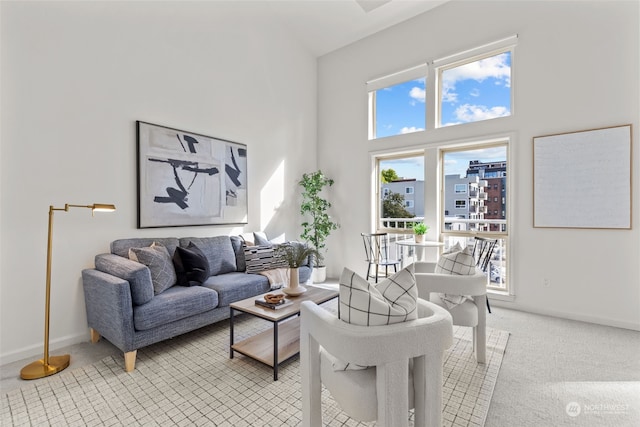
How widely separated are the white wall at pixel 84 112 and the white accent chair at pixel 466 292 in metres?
2.69

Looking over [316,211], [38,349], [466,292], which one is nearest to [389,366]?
[466,292]

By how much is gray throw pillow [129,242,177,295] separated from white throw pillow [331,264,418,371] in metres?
1.84

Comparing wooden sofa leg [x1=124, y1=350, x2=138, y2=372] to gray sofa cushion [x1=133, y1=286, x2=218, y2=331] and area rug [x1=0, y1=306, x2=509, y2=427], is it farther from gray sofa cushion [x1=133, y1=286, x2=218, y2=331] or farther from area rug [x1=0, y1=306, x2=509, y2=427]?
gray sofa cushion [x1=133, y1=286, x2=218, y2=331]

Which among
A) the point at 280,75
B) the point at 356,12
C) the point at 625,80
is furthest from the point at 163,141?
the point at 625,80

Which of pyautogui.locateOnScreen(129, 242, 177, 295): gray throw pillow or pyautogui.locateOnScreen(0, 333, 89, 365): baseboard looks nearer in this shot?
pyautogui.locateOnScreen(0, 333, 89, 365): baseboard

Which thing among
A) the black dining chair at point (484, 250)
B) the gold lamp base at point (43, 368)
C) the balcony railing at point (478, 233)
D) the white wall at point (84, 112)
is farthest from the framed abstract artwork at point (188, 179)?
the black dining chair at point (484, 250)

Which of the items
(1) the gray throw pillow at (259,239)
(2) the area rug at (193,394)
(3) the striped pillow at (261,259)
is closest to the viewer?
(2) the area rug at (193,394)

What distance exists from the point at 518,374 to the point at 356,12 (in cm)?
471

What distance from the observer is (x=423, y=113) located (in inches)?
166

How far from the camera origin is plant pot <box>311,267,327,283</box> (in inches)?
184

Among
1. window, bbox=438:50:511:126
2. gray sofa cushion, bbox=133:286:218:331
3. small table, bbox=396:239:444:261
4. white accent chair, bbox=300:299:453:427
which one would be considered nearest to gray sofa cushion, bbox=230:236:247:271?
gray sofa cushion, bbox=133:286:218:331

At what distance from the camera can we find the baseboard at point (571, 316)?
2887mm

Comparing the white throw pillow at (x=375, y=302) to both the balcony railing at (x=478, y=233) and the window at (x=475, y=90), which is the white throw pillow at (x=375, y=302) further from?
the window at (x=475, y=90)

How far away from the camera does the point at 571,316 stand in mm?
3135
